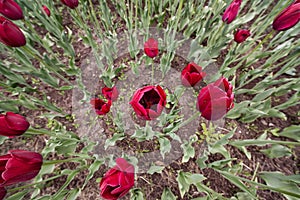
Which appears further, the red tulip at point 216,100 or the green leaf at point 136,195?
the green leaf at point 136,195

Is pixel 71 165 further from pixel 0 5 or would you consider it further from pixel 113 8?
pixel 113 8

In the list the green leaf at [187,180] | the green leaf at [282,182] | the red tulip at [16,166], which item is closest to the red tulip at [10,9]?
the red tulip at [16,166]

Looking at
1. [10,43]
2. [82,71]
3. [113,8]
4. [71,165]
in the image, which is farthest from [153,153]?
[113,8]

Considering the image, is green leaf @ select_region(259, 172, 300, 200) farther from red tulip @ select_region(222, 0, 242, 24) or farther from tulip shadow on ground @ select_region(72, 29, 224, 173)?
red tulip @ select_region(222, 0, 242, 24)

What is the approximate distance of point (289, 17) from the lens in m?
0.82

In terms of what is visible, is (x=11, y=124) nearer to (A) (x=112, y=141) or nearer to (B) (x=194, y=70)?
(A) (x=112, y=141)

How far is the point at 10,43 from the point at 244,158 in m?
1.25

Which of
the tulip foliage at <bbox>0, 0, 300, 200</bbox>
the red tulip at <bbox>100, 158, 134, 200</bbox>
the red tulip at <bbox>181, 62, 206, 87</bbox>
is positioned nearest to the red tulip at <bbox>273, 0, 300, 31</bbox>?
the tulip foliage at <bbox>0, 0, 300, 200</bbox>

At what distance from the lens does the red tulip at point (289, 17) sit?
797mm

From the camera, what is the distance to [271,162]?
1253 millimetres

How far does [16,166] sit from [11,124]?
145mm

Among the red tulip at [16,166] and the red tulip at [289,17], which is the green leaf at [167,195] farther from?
the red tulip at [289,17]

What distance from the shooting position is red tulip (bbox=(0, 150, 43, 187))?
0.57 metres

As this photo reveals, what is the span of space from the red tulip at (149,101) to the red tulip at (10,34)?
1.63 ft
